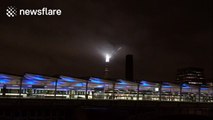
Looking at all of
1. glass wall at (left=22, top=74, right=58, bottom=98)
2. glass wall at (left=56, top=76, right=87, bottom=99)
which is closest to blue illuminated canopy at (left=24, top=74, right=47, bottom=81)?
glass wall at (left=22, top=74, right=58, bottom=98)

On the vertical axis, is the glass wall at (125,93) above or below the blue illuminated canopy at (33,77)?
below

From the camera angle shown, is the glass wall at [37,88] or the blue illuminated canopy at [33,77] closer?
the blue illuminated canopy at [33,77]

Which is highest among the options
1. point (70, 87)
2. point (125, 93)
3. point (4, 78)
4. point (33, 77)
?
point (33, 77)

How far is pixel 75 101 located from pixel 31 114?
524 cm

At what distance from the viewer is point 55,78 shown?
136 ft

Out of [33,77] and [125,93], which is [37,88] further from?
[125,93]

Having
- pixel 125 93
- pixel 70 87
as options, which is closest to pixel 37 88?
pixel 70 87

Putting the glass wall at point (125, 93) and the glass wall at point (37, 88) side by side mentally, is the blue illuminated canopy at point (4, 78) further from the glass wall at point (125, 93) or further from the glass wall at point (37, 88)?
the glass wall at point (125, 93)

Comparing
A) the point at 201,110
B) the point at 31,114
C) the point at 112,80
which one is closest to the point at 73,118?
the point at 31,114

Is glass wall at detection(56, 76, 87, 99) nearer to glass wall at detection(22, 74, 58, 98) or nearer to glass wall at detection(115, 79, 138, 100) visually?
glass wall at detection(22, 74, 58, 98)

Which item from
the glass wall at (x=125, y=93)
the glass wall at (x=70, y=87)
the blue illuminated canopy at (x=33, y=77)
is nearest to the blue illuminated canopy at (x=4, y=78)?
the blue illuminated canopy at (x=33, y=77)

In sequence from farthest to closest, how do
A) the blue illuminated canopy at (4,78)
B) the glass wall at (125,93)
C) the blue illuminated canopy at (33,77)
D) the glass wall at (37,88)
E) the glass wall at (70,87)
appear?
1. the glass wall at (125,93)
2. the glass wall at (70,87)
3. the glass wall at (37,88)
4. the blue illuminated canopy at (33,77)
5. the blue illuminated canopy at (4,78)

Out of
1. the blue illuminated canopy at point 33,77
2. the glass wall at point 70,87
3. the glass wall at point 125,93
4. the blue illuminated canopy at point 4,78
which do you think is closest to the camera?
the blue illuminated canopy at point 4,78

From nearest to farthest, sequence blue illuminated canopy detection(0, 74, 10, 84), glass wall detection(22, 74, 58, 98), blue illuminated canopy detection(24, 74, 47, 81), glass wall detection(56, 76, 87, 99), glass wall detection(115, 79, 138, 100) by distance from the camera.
Answer: blue illuminated canopy detection(0, 74, 10, 84) < blue illuminated canopy detection(24, 74, 47, 81) < glass wall detection(22, 74, 58, 98) < glass wall detection(56, 76, 87, 99) < glass wall detection(115, 79, 138, 100)
